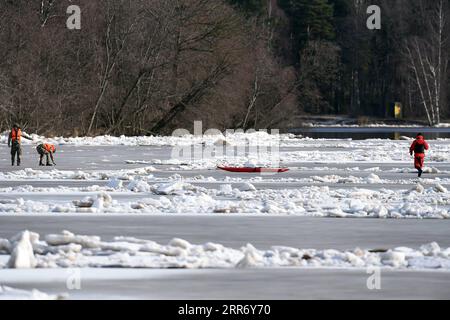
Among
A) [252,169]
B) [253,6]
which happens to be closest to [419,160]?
[252,169]

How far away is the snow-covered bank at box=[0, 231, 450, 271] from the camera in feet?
37.7

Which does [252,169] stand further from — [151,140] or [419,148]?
[151,140]

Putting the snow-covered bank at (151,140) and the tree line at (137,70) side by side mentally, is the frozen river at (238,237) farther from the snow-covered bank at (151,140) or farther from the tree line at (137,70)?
the tree line at (137,70)

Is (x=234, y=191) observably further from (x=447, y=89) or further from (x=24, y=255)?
(x=447, y=89)

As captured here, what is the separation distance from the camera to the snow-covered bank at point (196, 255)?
1148cm

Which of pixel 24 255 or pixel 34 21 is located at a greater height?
pixel 34 21

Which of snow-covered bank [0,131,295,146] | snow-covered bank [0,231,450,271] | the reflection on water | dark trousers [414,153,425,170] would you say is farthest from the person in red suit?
the reflection on water

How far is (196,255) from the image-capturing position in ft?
39.5

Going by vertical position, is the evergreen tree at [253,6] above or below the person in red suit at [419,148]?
above

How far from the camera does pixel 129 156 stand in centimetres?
3978

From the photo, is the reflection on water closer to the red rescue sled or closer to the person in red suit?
A: the red rescue sled

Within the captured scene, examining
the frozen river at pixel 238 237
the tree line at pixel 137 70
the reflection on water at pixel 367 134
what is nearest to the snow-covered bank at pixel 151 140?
the tree line at pixel 137 70

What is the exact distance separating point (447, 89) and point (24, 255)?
9205 cm
